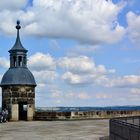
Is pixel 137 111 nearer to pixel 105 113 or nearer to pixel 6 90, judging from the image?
pixel 105 113

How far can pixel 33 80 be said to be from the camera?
32531 millimetres

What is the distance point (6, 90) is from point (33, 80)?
7.04 feet

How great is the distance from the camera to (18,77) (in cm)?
3192

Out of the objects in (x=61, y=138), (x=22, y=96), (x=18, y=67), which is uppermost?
(x=18, y=67)

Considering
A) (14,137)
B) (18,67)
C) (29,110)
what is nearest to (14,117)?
(29,110)

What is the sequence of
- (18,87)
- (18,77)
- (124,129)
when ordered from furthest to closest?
(18,77), (18,87), (124,129)

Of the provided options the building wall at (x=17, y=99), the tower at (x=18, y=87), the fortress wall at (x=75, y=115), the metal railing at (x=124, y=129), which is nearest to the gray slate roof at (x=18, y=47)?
the tower at (x=18, y=87)

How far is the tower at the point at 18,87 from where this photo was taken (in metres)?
31.5

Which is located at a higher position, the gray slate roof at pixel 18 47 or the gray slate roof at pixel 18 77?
the gray slate roof at pixel 18 47

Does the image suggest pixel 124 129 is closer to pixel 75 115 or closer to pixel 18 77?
pixel 75 115

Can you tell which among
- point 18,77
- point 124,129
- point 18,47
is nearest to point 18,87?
point 18,77

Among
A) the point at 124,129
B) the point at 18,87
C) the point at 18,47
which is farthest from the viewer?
the point at 18,47

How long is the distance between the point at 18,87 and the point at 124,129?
18782 mm

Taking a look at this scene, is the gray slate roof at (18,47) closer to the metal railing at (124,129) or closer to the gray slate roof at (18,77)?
the gray slate roof at (18,77)
